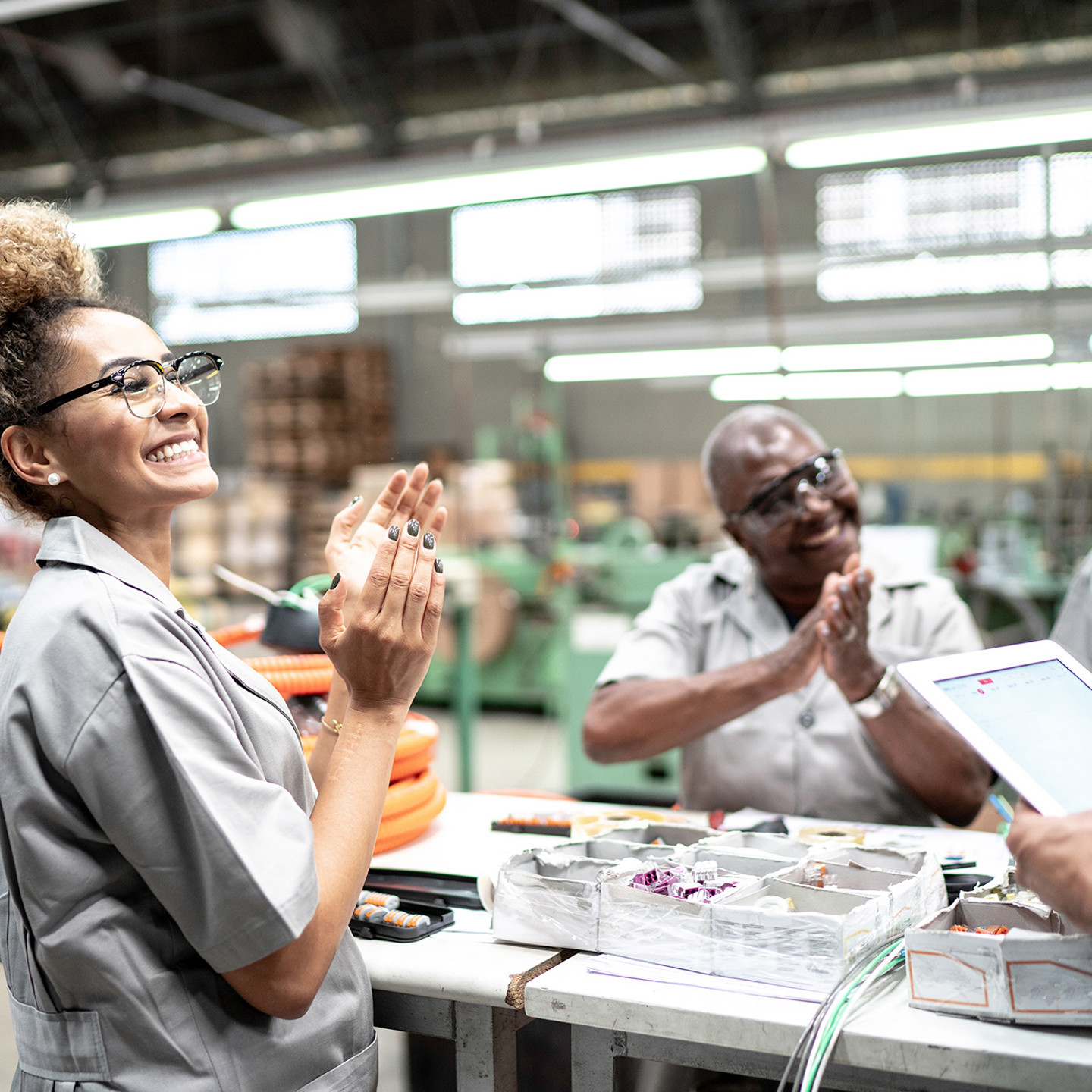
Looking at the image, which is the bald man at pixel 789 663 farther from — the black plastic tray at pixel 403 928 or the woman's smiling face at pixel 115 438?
the woman's smiling face at pixel 115 438

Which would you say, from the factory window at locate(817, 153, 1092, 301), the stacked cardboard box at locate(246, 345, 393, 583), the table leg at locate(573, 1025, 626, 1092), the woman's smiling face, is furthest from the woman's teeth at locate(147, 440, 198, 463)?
the factory window at locate(817, 153, 1092, 301)

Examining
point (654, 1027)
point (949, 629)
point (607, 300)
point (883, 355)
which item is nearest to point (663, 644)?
point (949, 629)

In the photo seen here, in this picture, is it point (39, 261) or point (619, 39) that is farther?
point (619, 39)

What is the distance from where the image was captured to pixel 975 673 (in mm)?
1167

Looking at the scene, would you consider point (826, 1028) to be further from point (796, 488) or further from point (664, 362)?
point (664, 362)

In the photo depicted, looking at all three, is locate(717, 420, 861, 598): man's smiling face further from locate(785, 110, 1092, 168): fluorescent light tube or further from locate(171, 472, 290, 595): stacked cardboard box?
locate(171, 472, 290, 595): stacked cardboard box

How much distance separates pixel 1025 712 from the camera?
44.3 inches

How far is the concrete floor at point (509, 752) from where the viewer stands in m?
5.77

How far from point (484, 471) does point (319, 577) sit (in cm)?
520

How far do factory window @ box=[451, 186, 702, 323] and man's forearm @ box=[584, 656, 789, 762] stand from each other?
7.79 metres

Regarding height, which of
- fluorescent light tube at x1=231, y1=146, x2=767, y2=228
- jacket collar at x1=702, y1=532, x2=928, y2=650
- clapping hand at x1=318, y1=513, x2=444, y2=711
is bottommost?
jacket collar at x1=702, y1=532, x2=928, y2=650

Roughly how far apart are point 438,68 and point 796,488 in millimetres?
8756

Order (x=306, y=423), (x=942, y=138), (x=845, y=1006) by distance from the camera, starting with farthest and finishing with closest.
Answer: (x=306, y=423), (x=942, y=138), (x=845, y=1006)

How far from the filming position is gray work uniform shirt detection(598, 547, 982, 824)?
2.12 m
